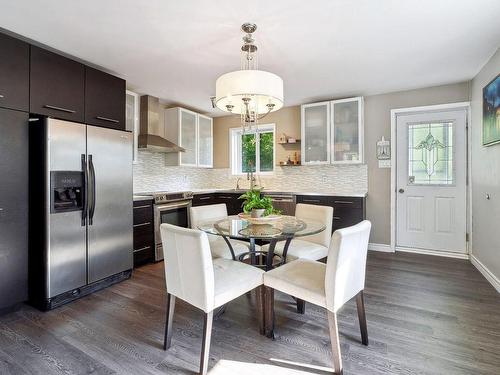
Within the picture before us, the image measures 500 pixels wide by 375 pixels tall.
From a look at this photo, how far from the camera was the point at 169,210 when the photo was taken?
3.87 metres

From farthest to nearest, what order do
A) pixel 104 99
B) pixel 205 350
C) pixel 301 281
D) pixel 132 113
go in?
pixel 132 113
pixel 104 99
pixel 301 281
pixel 205 350

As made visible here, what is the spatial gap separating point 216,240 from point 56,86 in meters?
2.05

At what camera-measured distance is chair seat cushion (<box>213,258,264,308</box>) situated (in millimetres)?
1730

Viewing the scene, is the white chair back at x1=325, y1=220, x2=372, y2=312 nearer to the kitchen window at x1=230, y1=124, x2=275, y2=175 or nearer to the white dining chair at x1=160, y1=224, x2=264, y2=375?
the white dining chair at x1=160, y1=224, x2=264, y2=375

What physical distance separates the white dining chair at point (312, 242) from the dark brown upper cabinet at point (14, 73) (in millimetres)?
2422

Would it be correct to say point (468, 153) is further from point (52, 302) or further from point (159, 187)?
point (52, 302)

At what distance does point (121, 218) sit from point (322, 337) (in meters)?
2.26

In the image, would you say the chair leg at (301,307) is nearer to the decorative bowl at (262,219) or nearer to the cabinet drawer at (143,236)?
the decorative bowl at (262,219)

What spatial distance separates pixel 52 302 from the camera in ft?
8.07

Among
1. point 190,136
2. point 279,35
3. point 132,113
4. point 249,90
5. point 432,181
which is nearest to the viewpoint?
point 249,90

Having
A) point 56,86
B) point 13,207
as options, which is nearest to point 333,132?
point 56,86

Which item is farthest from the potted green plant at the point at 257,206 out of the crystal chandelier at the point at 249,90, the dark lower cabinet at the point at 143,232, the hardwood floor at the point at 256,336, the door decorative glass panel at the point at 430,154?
the door decorative glass panel at the point at 430,154

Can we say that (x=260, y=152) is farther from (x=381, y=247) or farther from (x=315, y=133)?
(x=381, y=247)

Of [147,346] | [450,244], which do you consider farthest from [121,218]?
[450,244]
